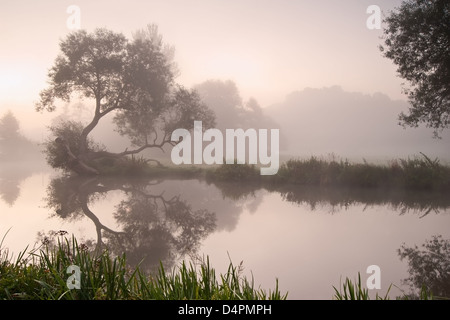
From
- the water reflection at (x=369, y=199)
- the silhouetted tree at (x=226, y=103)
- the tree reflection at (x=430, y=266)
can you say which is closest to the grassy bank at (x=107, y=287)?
the tree reflection at (x=430, y=266)

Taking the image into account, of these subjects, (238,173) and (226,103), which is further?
(226,103)

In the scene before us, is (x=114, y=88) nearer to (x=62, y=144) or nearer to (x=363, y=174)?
(x=62, y=144)

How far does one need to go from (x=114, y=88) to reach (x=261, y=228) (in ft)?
66.0

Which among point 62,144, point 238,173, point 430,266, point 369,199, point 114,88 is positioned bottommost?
point 430,266

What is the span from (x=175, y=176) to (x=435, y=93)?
1579 centimetres

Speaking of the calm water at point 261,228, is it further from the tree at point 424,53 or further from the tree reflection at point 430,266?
the tree at point 424,53

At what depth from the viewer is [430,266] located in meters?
4.81

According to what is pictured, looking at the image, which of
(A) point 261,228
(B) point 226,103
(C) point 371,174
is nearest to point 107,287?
(A) point 261,228

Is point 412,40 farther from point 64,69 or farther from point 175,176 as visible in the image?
point 64,69

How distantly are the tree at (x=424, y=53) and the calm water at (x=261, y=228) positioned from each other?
19.2 ft

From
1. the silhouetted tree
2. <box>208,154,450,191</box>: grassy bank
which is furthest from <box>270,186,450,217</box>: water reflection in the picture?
the silhouetted tree

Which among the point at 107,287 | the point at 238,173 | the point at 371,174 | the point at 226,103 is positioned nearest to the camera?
A: the point at 107,287

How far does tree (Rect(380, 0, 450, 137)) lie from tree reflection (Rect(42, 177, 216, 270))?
41.5ft

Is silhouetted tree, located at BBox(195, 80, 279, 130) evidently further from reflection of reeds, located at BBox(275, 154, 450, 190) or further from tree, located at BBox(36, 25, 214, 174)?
reflection of reeds, located at BBox(275, 154, 450, 190)
